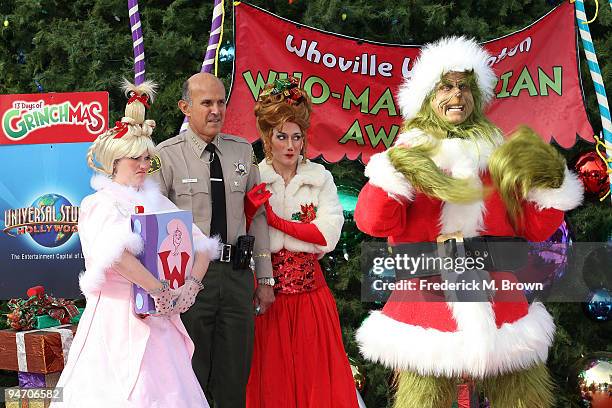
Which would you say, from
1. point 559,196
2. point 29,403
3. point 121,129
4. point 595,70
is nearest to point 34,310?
point 29,403

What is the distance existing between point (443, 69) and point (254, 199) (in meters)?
1.21

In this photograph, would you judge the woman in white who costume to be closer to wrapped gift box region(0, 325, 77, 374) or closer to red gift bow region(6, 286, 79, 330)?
wrapped gift box region(0, 325, 77, 374)

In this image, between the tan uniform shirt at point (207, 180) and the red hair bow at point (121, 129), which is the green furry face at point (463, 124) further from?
the red hair bow at point (121, 129)

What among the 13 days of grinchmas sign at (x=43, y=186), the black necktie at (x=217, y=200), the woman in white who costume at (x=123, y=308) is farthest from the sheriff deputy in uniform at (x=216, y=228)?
the 13 days of grinchmas sign at (x=43, y=186)

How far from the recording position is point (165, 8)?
21.2 ft

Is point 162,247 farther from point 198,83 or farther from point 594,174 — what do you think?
point 594,174

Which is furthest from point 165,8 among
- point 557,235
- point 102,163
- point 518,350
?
point 518,350

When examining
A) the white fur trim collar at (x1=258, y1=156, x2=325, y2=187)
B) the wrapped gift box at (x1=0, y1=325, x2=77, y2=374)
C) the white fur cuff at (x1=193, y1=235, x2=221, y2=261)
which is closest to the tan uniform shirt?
the white fur trim collar at (x1=258, y1=156, x2=325, y2=187)

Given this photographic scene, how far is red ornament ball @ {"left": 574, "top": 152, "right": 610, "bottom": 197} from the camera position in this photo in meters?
5.77

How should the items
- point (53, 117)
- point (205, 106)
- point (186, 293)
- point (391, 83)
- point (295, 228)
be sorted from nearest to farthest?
point (186, 293) → point (205, 106) → point (295, 228) → point (53, 117) → point (391, 83)

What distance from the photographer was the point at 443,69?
4.11m

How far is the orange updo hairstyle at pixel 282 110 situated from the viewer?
472 centimetres

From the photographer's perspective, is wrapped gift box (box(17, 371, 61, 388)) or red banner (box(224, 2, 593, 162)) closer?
wrapped gift box (box(17, 371, 61, 388))

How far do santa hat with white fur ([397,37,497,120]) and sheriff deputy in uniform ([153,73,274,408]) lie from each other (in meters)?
0.98
